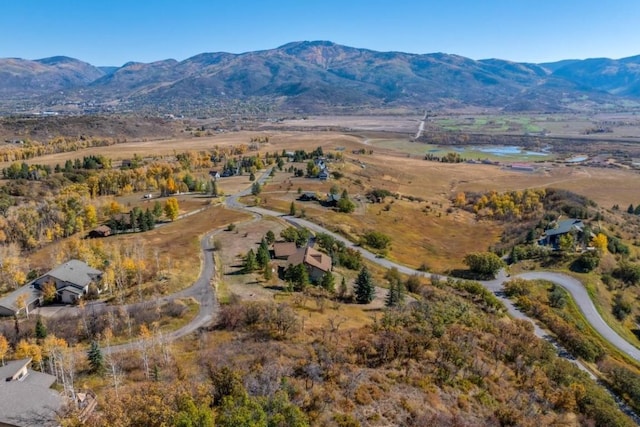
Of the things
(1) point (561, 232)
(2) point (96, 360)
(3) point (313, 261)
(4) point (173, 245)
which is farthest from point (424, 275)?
(2) point (96, 360)

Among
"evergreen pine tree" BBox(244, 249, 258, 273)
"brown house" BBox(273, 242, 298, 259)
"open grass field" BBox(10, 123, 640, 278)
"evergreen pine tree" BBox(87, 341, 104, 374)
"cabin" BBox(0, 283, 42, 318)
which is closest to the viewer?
"evergreen pine tree" BBox(87, 341, 104, 374)

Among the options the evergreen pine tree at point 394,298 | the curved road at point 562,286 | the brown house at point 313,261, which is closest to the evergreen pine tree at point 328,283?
the brown house at point 313,261

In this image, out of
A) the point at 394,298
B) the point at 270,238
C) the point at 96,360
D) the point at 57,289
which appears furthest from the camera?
the point at 270,238

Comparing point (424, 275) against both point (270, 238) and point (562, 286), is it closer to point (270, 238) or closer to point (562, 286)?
point (562, 286)

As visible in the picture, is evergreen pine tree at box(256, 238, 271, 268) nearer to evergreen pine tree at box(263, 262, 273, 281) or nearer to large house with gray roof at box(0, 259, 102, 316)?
evergreen pine tree at box(263, 262, 273, 281)

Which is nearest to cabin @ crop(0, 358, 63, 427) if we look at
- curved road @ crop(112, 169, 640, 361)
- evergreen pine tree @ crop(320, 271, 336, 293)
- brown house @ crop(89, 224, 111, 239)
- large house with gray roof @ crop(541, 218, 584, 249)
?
curved road @ crop(112, 169, 640, 361)

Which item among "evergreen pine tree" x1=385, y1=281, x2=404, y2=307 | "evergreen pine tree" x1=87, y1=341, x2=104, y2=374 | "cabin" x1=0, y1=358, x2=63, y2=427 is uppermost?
"cabin" x1=0, y1=358, x2=63, y2=427

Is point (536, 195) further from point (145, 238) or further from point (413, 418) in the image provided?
point (413, 418)

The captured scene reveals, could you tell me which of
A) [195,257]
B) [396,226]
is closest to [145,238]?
[195,257]
